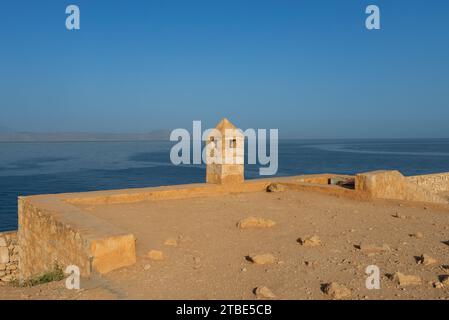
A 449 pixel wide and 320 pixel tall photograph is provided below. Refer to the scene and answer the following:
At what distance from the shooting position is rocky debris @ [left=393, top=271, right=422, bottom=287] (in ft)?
13.1

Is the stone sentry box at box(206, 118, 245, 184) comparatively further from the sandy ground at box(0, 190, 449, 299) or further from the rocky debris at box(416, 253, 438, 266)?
the rocky debris at box(416, 253, 438, 266)

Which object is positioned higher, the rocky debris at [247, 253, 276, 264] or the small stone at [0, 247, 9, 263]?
the rocky debris at [247, 253, 276, 264]

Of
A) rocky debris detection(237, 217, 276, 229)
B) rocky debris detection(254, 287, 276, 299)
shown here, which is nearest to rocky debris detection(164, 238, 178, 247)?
rocky debris detection(237, 217, 276, 229)

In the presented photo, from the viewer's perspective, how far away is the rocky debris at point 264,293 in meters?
3.76

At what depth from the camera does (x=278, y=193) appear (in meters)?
10.4

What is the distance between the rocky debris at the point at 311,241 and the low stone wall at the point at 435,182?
1084 cm

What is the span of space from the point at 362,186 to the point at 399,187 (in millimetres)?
1345

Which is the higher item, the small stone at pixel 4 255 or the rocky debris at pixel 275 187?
the rocky debris at pixel 275 187

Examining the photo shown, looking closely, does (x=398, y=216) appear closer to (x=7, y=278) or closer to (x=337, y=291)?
(x=337, y=291)

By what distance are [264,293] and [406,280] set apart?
148 centimetres

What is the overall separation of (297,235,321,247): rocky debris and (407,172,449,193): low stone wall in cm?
1084

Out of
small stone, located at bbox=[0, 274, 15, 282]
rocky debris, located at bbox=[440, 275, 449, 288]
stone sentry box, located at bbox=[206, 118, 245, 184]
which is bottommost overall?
small stone, located at bbox=[0, 274, 15, 282]

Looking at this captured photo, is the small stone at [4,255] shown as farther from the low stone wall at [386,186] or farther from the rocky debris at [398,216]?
the rocky debris at [398,216]

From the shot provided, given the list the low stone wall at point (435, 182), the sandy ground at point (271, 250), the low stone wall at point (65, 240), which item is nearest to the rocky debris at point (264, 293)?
the sandy ground at point (271, 250)
